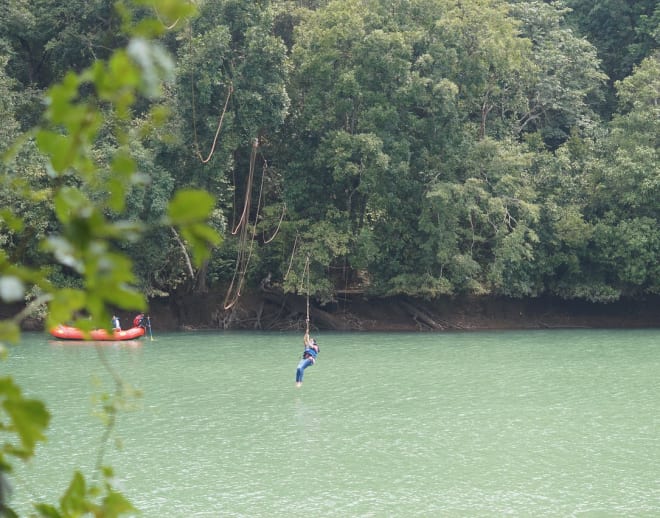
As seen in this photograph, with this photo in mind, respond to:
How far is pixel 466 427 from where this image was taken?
1385cm

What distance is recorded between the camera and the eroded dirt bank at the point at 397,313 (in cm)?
2891

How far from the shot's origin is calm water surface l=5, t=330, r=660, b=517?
1014cm

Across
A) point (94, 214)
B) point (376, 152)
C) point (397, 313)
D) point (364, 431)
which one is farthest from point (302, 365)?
point (94, 214)

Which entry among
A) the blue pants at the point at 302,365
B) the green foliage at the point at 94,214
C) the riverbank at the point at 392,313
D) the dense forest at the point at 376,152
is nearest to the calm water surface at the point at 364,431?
the blue pants at the point at 302,365

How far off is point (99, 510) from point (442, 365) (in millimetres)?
19010

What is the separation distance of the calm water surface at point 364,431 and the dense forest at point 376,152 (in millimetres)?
4918

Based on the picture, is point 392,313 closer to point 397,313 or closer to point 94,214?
point 397,313

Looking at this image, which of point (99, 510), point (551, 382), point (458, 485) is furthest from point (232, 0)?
point (99, 510)

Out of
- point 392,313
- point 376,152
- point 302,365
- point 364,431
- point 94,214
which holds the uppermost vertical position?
point 376,152

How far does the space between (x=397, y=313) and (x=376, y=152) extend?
6.30 metres

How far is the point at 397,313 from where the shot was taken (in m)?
29.8

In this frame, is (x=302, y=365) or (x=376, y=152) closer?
(x=302, y=365)

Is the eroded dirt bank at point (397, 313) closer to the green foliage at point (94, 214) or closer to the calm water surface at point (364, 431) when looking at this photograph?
the calm water surface at point (364, 431)

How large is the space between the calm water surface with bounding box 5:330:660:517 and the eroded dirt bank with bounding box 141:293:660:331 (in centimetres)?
564
